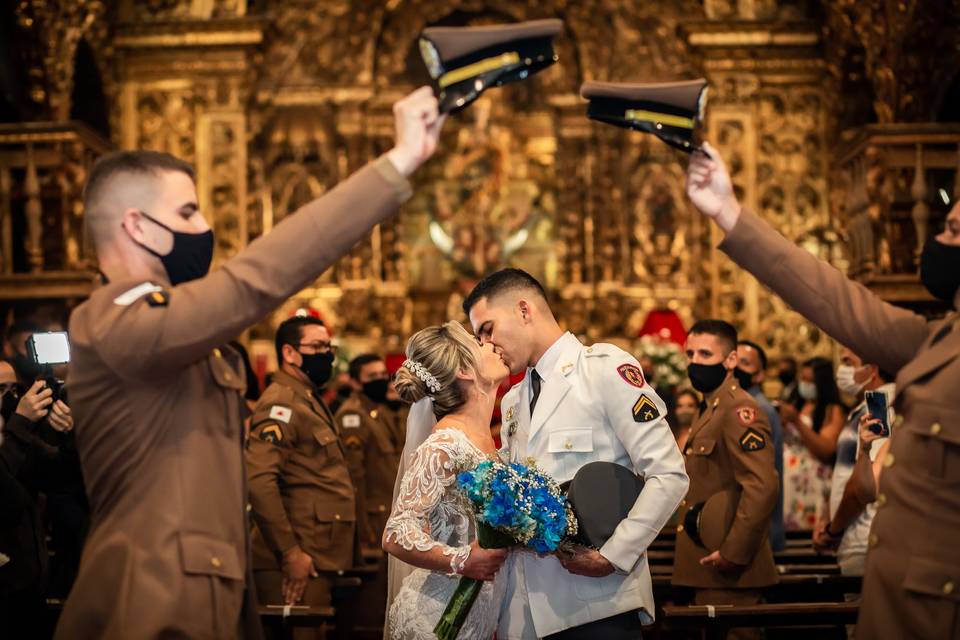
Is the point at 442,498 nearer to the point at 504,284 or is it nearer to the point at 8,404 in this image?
the point at 504,284

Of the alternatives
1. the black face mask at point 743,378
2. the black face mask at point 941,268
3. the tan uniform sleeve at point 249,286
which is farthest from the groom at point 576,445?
the black face mask at point 743,378

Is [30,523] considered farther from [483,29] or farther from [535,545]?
[483,29]

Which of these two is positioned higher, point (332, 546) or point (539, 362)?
point (539, 362)

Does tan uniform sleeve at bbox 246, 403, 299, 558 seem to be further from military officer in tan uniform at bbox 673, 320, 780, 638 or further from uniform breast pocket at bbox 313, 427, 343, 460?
military officer in tan uniform at bbox 673, 320, 780, 638

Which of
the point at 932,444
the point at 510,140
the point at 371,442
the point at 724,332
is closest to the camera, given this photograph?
the point at 932,444

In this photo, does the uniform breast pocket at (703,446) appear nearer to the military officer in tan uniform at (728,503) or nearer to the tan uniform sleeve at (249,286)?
the military officer in tan uniform at (728,503)

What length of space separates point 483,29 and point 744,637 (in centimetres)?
392

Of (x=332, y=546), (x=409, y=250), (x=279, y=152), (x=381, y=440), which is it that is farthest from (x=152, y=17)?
(x=332, y=546)

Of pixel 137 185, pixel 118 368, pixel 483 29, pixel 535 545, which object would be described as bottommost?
pixel 535 545

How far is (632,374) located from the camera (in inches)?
147

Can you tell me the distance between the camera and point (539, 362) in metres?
3.92

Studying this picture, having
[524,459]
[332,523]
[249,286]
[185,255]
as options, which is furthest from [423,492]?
[332,523]

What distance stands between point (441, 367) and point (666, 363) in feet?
21.5

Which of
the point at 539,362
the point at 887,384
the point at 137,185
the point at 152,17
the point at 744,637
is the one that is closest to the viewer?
the point at 137,185
